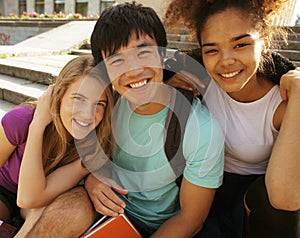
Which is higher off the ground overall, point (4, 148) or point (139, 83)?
point (139, 83)

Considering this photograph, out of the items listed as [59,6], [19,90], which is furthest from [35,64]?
Answer: [59,6]

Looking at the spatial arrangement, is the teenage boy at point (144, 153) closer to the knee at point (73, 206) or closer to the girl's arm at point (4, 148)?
the knee at point (73, 206)

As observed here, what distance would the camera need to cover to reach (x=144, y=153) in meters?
1.71

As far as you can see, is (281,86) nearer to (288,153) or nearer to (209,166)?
(288,153)

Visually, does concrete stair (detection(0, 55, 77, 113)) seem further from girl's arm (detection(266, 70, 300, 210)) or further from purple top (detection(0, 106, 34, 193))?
girl's arm (detection(266, 70, 300, 210))

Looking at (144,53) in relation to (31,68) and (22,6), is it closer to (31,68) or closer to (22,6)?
(31,68)

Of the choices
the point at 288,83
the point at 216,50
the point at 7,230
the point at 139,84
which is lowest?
the point at 7,230

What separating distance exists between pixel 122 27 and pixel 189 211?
983mm

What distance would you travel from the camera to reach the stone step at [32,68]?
4.28 m

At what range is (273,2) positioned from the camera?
1.68 metres

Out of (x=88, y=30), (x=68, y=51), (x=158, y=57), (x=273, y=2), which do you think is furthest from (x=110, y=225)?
(x=88, y=30)

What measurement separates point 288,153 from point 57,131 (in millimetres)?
1237

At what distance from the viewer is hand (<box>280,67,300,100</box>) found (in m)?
1.50

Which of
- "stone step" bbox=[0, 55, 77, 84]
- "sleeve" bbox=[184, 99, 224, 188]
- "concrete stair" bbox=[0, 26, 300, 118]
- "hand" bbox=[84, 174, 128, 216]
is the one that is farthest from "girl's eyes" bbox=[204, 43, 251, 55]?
"stone step" bbox=[0, 55, 77, 84]
